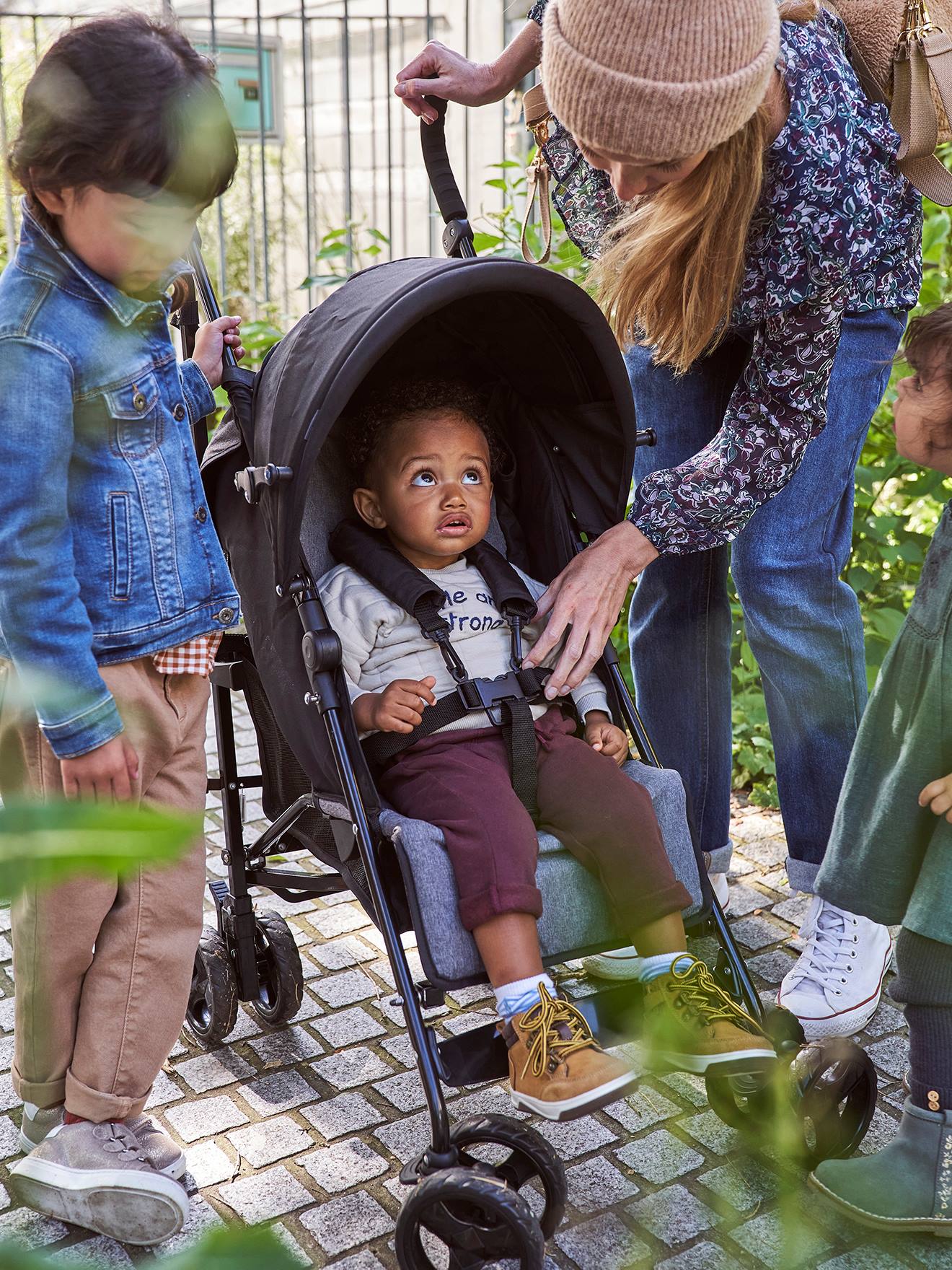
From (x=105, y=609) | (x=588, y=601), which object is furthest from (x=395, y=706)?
(x=105, y=609)

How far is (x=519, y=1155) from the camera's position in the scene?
75.9 inches

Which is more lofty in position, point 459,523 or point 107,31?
point 107,31

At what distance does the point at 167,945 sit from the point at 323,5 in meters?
5.32

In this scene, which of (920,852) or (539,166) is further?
(539,166)

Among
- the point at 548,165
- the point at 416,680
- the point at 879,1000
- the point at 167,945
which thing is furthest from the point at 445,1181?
the point at 548,165

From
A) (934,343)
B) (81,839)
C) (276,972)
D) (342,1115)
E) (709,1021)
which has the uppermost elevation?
(81,839)

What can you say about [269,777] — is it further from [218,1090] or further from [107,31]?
[107,31]

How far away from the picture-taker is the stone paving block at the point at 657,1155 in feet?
7.38

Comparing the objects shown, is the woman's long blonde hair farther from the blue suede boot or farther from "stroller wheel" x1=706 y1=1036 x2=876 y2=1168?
the blue suede boot

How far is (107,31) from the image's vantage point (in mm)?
1303

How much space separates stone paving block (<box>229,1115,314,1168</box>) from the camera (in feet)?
7.63

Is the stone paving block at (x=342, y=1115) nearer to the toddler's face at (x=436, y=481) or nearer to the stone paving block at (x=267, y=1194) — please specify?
the stone paving block at (x=267, y=1194)

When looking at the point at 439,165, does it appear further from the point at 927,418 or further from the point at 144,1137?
the point at 144,1137

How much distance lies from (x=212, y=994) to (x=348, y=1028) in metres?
0.34
